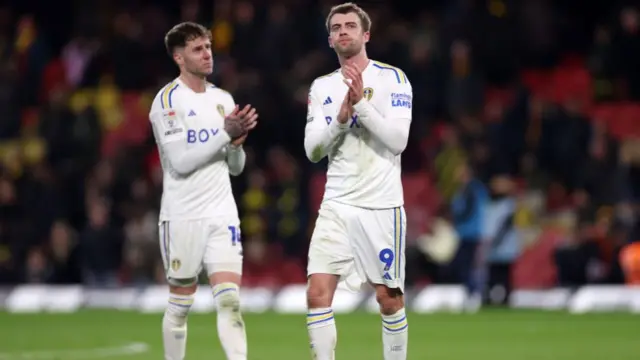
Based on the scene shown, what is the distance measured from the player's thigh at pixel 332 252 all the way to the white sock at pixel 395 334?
45cm

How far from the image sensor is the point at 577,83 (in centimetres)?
2297

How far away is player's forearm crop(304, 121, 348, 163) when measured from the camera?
31.3ft

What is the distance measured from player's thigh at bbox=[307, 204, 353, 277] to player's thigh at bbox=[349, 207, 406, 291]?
0.21ft

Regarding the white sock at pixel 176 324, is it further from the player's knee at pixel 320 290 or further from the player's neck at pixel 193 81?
the player's neck at pixel 193 81

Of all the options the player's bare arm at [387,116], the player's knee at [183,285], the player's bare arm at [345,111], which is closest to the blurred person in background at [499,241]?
the player's knee at [183,285]

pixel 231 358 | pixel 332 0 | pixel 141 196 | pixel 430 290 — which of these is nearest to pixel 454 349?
pixel 231 358

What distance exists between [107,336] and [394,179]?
722 centimetres

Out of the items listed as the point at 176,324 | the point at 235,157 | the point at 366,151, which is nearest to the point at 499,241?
the point at 235,157

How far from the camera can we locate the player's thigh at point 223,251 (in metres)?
10.7

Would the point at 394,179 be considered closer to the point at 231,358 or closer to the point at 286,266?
the point at 231,358

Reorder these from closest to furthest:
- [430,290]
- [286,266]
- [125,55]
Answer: [430,290] < [286,266] < [125,55]

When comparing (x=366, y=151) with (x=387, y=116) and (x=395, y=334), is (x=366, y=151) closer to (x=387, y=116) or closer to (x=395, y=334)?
(x=387, y=116)

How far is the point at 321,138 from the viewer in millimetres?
9609

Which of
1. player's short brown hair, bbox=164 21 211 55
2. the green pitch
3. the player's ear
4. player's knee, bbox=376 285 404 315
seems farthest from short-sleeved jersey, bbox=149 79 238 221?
the green pitch
